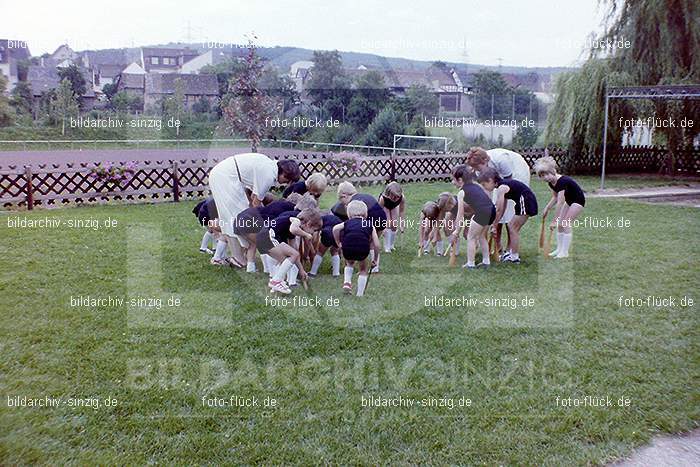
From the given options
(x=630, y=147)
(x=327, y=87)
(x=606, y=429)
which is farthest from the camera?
(x=327, y=87)

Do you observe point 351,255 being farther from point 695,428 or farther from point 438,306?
point 695,428

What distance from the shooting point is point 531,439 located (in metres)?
3.62

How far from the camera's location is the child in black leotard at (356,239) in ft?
20.0

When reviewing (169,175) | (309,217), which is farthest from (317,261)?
(169,175)

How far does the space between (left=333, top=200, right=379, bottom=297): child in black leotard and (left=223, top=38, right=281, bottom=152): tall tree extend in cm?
2034

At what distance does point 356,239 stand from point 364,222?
22 cm

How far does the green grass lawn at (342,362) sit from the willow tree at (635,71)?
12.2 meters

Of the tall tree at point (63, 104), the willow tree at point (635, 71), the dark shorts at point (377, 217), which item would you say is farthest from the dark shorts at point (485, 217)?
the tall tree at point (63, 104)

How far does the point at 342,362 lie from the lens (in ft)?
15.3

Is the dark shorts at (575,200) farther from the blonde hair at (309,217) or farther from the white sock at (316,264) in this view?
the blonde hair at (309,217)

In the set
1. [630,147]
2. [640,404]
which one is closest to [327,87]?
[630,147]

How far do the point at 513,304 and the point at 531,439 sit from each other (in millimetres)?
2693

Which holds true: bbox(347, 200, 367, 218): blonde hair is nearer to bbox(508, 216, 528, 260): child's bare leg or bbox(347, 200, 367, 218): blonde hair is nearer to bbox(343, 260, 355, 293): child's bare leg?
bbox(343, 260, 355, 293): child's bare leg

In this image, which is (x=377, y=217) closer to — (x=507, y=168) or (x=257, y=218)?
(x=257, y=218)
